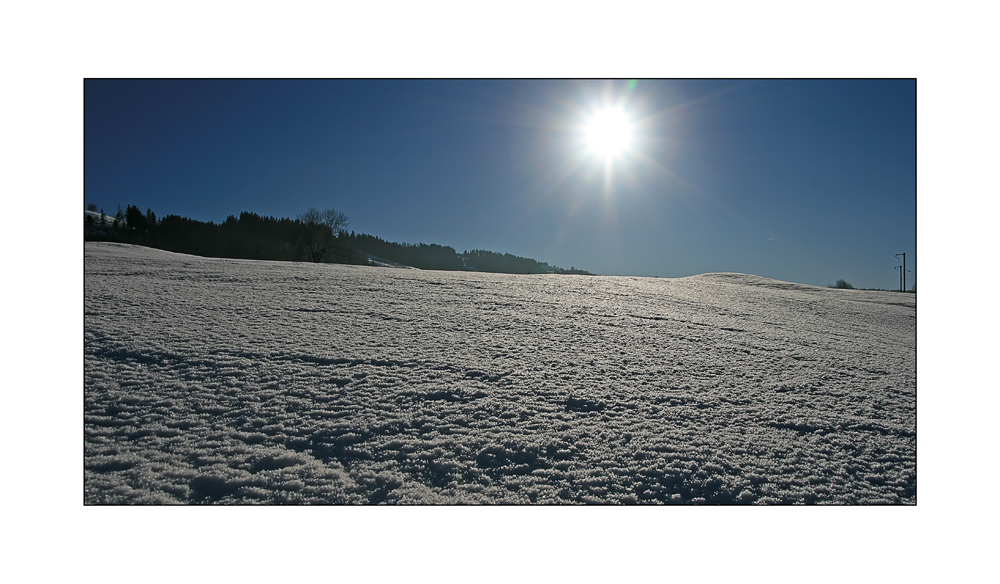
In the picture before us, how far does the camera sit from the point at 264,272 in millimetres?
11531

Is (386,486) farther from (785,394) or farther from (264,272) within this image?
(264,272)

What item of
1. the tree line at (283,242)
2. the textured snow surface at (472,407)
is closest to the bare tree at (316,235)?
the tree line at (283,242)

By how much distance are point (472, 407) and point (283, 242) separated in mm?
31813

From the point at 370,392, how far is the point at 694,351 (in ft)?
15.5

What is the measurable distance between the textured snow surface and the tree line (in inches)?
335

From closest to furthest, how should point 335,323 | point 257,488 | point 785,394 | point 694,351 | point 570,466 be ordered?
point 257,488, point 570,466, point 785,394, point 694,351, point 335,323

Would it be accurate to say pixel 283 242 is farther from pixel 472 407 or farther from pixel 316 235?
pixel 472 407

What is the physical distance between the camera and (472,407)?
3918mm

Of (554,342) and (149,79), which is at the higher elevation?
(149,79)

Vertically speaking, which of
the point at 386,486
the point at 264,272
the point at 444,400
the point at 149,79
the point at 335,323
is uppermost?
the point at 149,79

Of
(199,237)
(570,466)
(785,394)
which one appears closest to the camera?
(570,466)

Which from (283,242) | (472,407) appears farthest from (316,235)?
(472,407)

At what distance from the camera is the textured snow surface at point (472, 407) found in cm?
288
